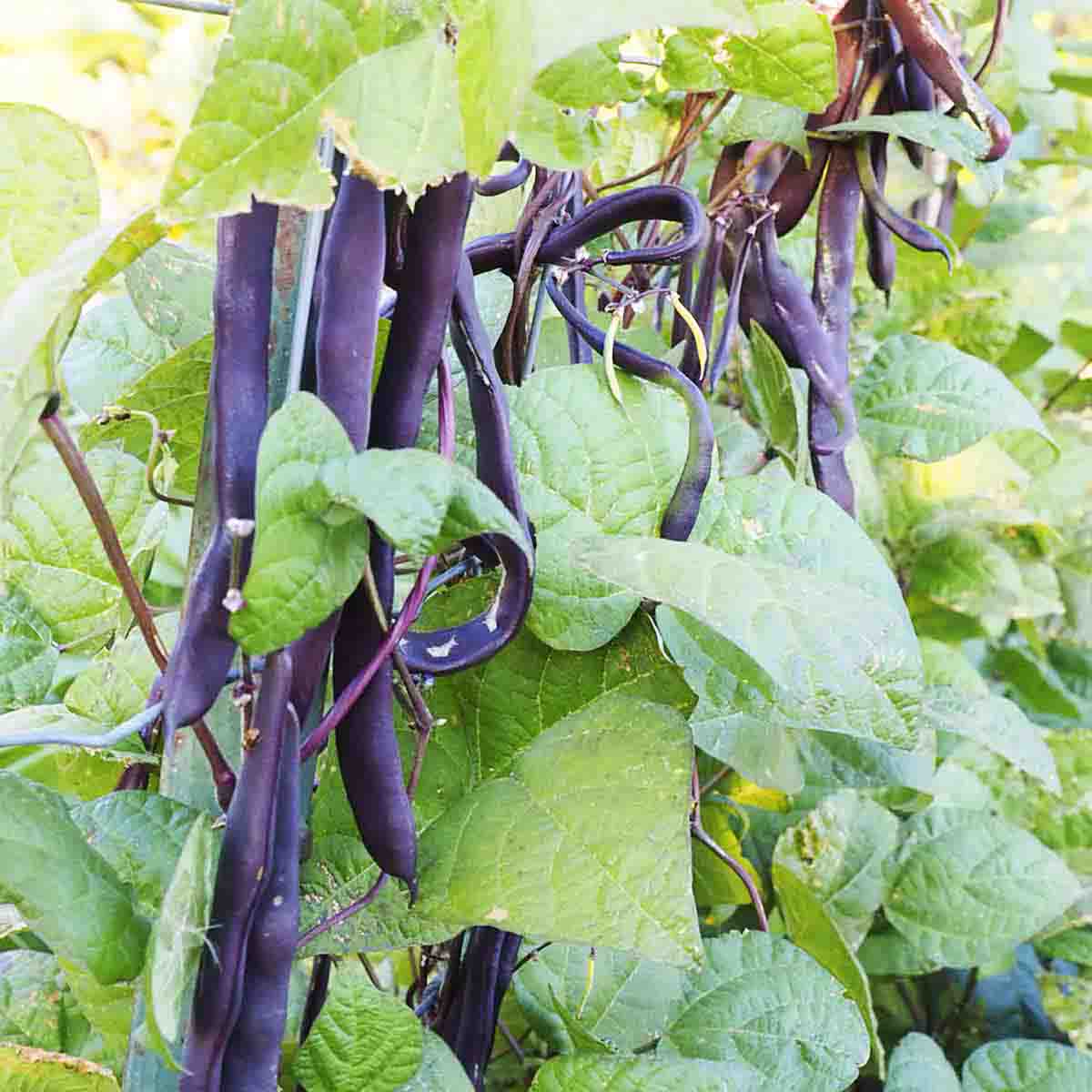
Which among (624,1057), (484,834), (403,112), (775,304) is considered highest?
(403,112)

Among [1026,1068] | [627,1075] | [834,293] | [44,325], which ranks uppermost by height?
[44,325]

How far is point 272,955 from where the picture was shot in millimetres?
351

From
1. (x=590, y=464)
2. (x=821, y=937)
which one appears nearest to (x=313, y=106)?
(x=590, y=464)

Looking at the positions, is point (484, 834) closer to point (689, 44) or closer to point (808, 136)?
point (689, 44)

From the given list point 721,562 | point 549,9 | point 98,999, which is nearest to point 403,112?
point 549,9

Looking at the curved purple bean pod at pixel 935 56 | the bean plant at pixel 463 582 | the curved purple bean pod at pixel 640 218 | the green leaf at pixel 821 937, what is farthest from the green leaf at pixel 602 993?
the curved purple bean pod at pixel 935 56

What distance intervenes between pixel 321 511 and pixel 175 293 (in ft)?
0.76

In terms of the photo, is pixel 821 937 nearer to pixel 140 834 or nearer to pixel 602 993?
pixel 602 993

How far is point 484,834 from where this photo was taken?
1.29 ft

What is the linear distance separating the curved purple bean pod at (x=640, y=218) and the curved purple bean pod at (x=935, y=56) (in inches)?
7.7

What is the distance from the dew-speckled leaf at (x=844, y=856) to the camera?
752mm

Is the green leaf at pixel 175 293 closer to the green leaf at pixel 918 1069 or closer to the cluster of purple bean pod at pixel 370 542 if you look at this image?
the cluster of purple bean pod at pixel 370 542

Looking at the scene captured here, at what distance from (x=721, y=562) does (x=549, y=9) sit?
180 mm

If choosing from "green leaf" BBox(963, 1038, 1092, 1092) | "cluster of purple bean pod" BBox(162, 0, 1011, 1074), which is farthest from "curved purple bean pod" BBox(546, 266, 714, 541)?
"green leaf" BBox(963, 1038, 1092, 1092)
